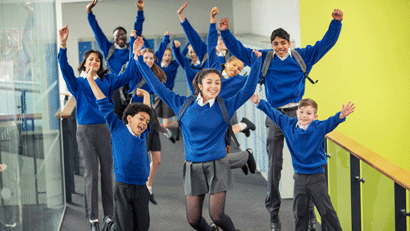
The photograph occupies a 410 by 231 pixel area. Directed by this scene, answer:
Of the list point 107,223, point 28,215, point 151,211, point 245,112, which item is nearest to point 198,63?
point 245,112

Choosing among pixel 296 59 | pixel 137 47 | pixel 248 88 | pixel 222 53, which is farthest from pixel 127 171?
pixel 222 53

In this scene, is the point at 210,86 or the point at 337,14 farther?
the point at 337,14

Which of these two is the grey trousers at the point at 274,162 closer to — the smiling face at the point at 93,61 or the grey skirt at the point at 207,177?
the grey skirt at the point at 207,177

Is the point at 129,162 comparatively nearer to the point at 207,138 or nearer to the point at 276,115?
the point at 207,138

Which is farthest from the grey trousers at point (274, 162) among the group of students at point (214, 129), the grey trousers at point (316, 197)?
the grey trousers at point (316, 197)

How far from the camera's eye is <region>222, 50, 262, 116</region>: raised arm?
4.15 meters

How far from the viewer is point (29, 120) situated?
4.35 metres

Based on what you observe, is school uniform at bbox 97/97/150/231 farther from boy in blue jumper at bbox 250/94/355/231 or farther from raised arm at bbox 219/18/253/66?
raised arm at bbox 219/18/253/66

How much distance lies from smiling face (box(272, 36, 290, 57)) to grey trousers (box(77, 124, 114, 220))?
1.77 meters

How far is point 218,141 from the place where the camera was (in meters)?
4.23

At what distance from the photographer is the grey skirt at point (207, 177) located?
13.8ft

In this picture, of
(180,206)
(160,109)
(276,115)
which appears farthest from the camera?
(160,109)

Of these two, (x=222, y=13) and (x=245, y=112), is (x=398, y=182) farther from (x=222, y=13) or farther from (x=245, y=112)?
(x=222, y=13)

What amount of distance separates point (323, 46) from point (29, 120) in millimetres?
2598
